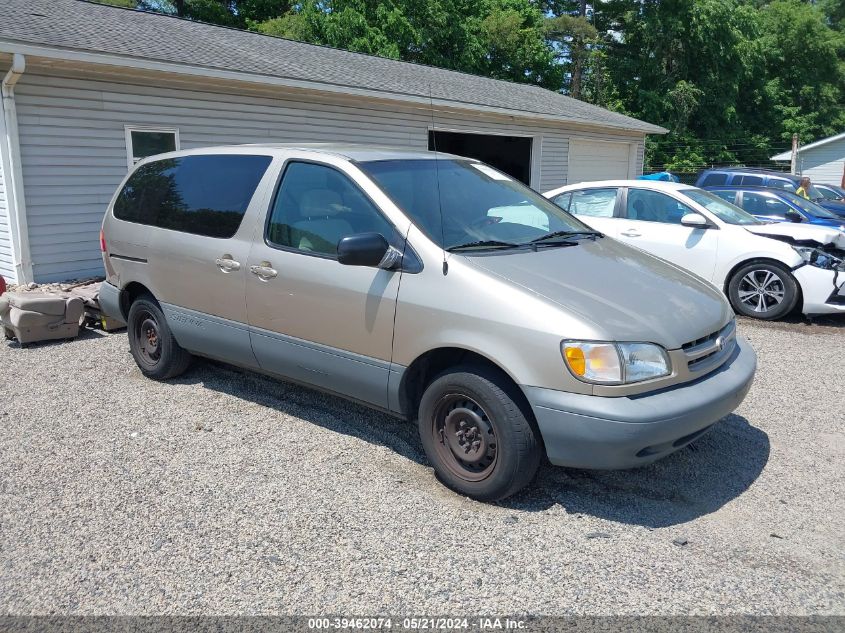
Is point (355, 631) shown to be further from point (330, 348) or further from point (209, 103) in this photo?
point (209, 103)

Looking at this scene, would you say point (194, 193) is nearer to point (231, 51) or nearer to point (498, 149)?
point (231, 51)

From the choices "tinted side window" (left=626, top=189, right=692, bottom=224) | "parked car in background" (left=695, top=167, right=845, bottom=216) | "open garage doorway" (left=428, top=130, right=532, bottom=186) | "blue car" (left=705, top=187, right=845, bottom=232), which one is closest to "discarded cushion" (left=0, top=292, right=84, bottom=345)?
"tinted side window" (left=626, top=189, right=692, bottom=224)

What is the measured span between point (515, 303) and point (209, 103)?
27.9 feet

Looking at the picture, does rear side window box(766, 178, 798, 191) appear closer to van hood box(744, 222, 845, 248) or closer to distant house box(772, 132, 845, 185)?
van hood box(744, 222, 845, 248)

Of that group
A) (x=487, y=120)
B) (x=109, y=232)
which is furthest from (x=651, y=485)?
(x=487, y=120)

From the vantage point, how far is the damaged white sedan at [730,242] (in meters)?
7.58

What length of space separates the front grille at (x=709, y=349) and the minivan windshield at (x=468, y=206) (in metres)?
1.04

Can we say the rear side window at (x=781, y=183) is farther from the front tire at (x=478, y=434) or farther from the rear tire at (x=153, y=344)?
the front tire at (x=478, y=434)

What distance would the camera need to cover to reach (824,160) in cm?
3609

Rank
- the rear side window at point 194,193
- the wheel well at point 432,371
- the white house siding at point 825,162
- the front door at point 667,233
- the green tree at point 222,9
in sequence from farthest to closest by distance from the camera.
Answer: the white house siding at point 825,162 < the green tree at point 222,9 < the front door at point 667,233 < the rear side window at point 194,193 < the wheel well at point 432,371

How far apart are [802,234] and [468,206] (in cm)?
550

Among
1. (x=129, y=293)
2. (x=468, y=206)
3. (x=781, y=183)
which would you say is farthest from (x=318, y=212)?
(x=781, y=183)

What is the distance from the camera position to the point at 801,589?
2.93 metres

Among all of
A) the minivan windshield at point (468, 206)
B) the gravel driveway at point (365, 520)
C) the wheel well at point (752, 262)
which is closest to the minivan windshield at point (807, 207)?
the wheel well at point (752, 262)
